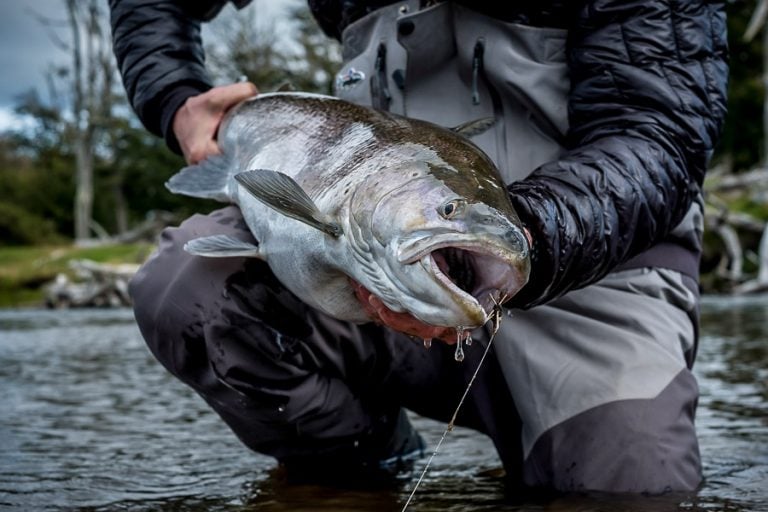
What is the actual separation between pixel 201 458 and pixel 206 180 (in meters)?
0.92

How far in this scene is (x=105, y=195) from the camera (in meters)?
43.4

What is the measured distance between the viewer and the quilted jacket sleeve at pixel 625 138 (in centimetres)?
230

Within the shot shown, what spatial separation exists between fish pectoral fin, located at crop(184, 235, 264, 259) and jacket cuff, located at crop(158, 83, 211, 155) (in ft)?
2.56

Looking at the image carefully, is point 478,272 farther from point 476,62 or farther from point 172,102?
point 172,102

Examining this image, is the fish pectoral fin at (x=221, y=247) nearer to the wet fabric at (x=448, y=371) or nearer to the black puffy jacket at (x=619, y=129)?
the wet fabric at (x=448, y=371)

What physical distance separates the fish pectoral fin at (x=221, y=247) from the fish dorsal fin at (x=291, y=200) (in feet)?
1.19

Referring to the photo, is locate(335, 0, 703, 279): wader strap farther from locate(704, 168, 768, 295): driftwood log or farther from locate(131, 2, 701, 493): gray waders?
locate(704, 168, 768, 295): driftwood log

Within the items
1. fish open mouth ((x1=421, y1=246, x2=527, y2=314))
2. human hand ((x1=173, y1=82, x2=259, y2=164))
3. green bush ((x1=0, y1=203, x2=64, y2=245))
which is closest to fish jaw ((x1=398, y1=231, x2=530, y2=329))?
fish open mouth ((x1=421, y1=246, x2=527, y2=314))

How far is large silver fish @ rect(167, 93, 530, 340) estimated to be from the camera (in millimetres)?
1791

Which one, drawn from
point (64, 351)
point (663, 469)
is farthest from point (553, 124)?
point (64, 351)

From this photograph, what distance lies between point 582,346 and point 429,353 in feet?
1.34

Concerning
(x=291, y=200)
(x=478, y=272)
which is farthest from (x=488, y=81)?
(x=478, y=272)

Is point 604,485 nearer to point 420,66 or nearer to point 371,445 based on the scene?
point 371,445

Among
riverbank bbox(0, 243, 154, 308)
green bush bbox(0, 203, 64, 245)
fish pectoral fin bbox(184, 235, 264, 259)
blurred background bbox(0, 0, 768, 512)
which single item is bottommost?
green bush bbox(0, 203, 64, 245)
